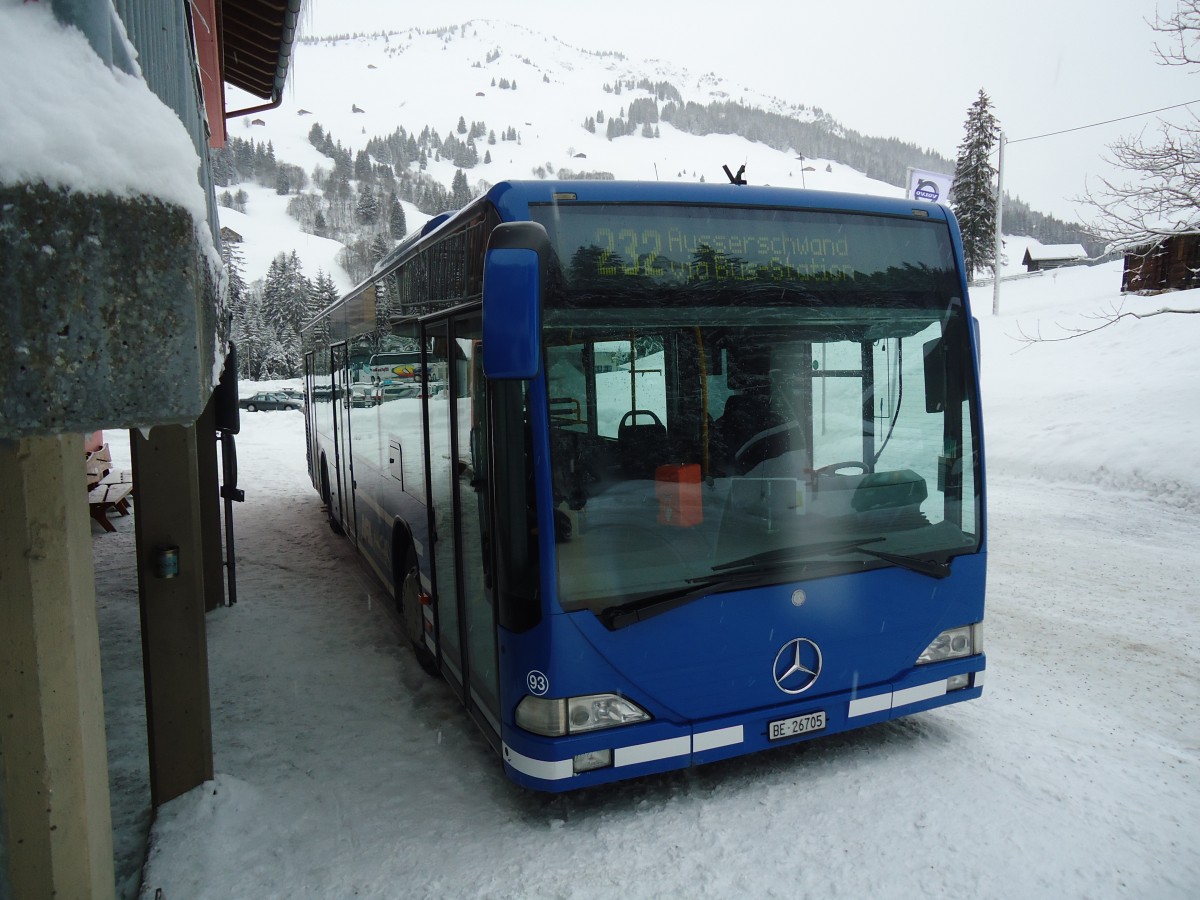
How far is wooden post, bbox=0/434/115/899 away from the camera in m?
2.21

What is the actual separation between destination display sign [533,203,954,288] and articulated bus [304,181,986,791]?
1cm

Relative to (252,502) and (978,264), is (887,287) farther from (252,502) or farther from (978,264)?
(978,264)

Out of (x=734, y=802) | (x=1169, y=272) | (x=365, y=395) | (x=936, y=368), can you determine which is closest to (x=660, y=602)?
(x=734, y=802)

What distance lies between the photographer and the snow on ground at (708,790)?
11.7ft

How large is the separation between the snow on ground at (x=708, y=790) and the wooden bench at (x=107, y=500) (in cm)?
364

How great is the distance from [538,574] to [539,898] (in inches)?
51.7

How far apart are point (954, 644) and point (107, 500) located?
11.2m

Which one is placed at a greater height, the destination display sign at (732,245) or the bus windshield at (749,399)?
the destination display sign at (732,245)

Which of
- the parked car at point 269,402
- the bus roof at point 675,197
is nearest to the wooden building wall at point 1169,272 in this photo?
the bus roof at point 675,197

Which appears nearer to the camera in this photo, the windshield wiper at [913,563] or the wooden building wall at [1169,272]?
the windshield wiper at [913,563]

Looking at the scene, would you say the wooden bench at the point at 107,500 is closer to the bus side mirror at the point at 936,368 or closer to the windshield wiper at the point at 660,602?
the windshield wiper at the point at 660,602

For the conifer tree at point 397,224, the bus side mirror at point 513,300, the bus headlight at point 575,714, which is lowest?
the bus headlight at point 575,714

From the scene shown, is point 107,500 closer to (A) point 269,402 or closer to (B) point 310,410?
(B) point 310,410

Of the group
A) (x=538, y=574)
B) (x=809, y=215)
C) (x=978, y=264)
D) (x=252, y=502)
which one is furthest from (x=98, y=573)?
(x=978, y=264)
